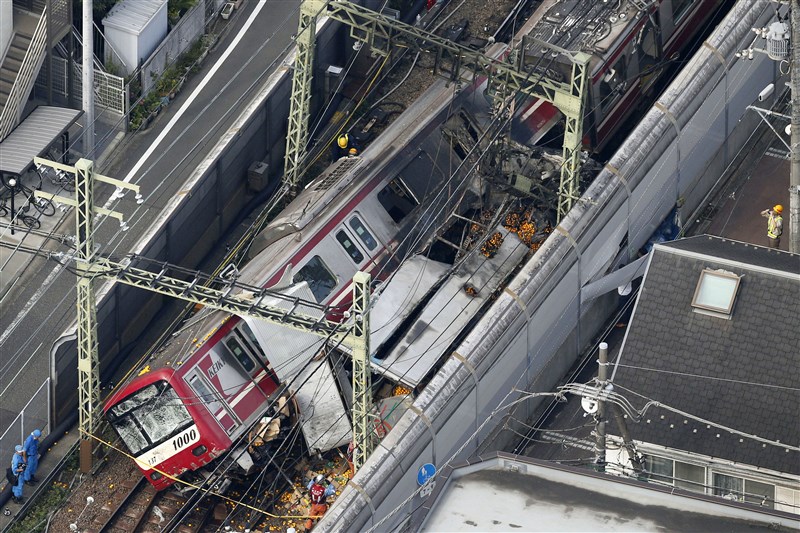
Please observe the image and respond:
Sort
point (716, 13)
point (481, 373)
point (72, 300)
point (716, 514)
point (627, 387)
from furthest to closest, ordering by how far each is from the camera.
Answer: point (716, 13) → point (72, 300) → point (481, 373) → point (627, 387) → point (716, 514)

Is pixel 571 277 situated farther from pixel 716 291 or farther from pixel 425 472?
pixel 425 472

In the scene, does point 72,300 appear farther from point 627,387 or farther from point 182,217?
point 627,387

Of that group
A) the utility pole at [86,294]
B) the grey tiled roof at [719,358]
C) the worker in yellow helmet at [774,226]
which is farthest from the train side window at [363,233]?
the grey tiled roof at [719,358]

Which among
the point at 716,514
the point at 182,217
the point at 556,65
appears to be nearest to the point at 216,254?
the point at 182,217

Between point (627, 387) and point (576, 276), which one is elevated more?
point (576, 276)

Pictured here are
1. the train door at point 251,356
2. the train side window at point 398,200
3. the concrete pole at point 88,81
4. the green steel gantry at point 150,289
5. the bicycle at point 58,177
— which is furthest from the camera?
the bicycle at point 58,177

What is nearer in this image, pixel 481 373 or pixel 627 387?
pixel 627 387

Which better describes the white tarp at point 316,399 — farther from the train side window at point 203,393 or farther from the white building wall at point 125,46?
the white building wall at point 125,46
